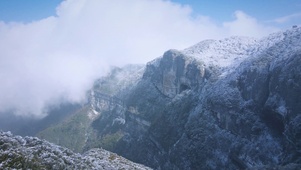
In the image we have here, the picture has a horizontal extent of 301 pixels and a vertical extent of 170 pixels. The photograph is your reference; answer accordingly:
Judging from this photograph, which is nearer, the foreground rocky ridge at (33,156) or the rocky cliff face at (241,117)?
the foreground rocky ridge at (33,156)

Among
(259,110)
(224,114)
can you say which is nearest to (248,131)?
(259,110)

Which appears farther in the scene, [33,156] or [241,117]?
[241,117]

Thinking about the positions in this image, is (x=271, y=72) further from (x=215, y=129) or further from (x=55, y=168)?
(x=55, y=168)

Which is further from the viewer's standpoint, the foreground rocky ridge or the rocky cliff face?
the rocky cliff face

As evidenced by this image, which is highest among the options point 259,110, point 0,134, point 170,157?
point 0,134

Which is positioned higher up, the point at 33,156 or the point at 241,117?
the point at 33,156

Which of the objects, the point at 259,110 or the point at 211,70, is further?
the point at 211,70

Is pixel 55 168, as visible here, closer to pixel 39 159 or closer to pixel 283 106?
pixel 39 159

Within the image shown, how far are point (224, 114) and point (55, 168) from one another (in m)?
105

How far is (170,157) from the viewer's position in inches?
7003

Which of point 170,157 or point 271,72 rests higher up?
point 271,72

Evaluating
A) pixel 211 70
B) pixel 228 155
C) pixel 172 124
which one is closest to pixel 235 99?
pixel 228 155

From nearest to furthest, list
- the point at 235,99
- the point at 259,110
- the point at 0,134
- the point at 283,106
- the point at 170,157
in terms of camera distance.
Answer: the point at 0,134
the point at 283,106
the point at 259,110
the point at 235,99
the point at 170,157

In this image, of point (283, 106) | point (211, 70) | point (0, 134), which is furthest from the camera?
point (211, 70)
